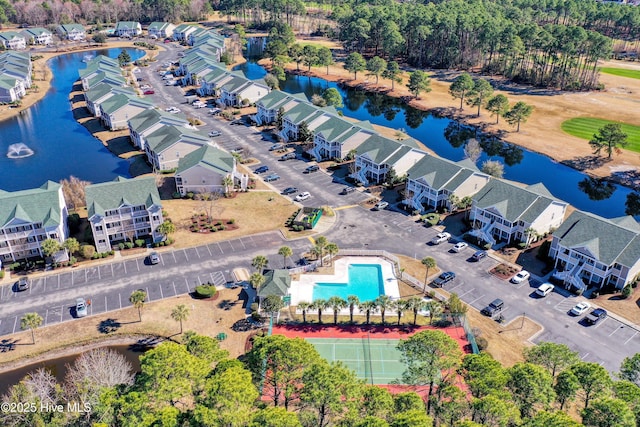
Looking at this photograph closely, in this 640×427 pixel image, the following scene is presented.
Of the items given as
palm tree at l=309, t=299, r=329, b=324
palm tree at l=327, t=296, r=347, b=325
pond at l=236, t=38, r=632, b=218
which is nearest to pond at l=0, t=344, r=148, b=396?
palm tree at l=309, t=299, r=329, b=324

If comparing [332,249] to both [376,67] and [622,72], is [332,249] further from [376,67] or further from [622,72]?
[622,72]

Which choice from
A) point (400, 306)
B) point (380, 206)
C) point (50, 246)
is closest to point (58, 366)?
point (50, 246)

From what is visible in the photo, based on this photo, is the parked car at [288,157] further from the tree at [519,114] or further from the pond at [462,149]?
the tree at [519,114]

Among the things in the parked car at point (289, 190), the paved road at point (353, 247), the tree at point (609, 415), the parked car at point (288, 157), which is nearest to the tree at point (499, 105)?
the parked car at point (288, 157)

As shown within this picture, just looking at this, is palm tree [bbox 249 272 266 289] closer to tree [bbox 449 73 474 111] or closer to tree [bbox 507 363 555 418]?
tree [bbox 507 363 555 418]

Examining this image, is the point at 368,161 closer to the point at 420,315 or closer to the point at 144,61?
the point at 420,315
